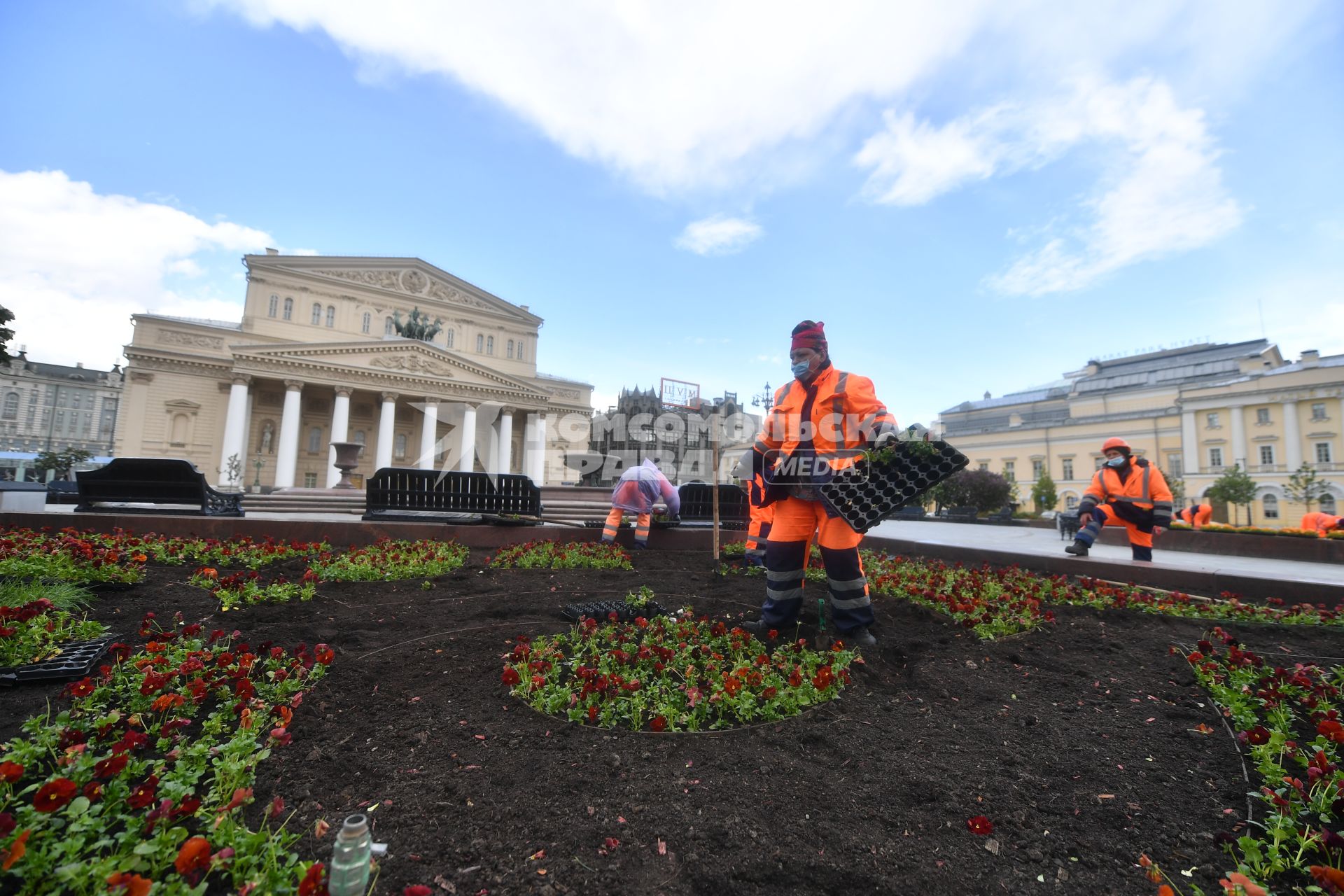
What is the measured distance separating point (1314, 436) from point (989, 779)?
59419 mm

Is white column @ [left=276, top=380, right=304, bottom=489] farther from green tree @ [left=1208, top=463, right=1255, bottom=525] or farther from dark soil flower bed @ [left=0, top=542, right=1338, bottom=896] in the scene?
green tree @ [left=1208, top=463, right=1255, bottom=525]

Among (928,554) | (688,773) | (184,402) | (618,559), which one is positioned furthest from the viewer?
(184,402)

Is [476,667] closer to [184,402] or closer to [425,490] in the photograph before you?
[425,490]

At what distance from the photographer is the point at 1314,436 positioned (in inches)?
1618

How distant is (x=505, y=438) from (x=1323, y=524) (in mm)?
41035

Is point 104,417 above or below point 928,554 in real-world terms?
above

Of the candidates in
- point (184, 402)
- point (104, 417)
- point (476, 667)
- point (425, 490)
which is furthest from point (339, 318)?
point (104, 417)

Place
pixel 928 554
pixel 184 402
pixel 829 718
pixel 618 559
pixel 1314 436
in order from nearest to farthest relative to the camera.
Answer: pixel 829 718 → pixel 618 559 → pixel 928 554 → pixel 184 402 → pixel 1314 436

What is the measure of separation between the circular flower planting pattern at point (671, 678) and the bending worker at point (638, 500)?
16.0 feet

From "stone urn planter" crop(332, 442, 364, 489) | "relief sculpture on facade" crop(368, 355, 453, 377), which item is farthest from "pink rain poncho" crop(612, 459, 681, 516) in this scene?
"relief sculpture on facade" crop(368, 355, 453, 377)

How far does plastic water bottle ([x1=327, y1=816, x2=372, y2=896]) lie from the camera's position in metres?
1.22

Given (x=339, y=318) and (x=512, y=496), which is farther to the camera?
(x=339, y=318)

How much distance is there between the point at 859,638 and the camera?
371 centimetres

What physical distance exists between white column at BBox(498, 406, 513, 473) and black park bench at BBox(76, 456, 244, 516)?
1350 inches
